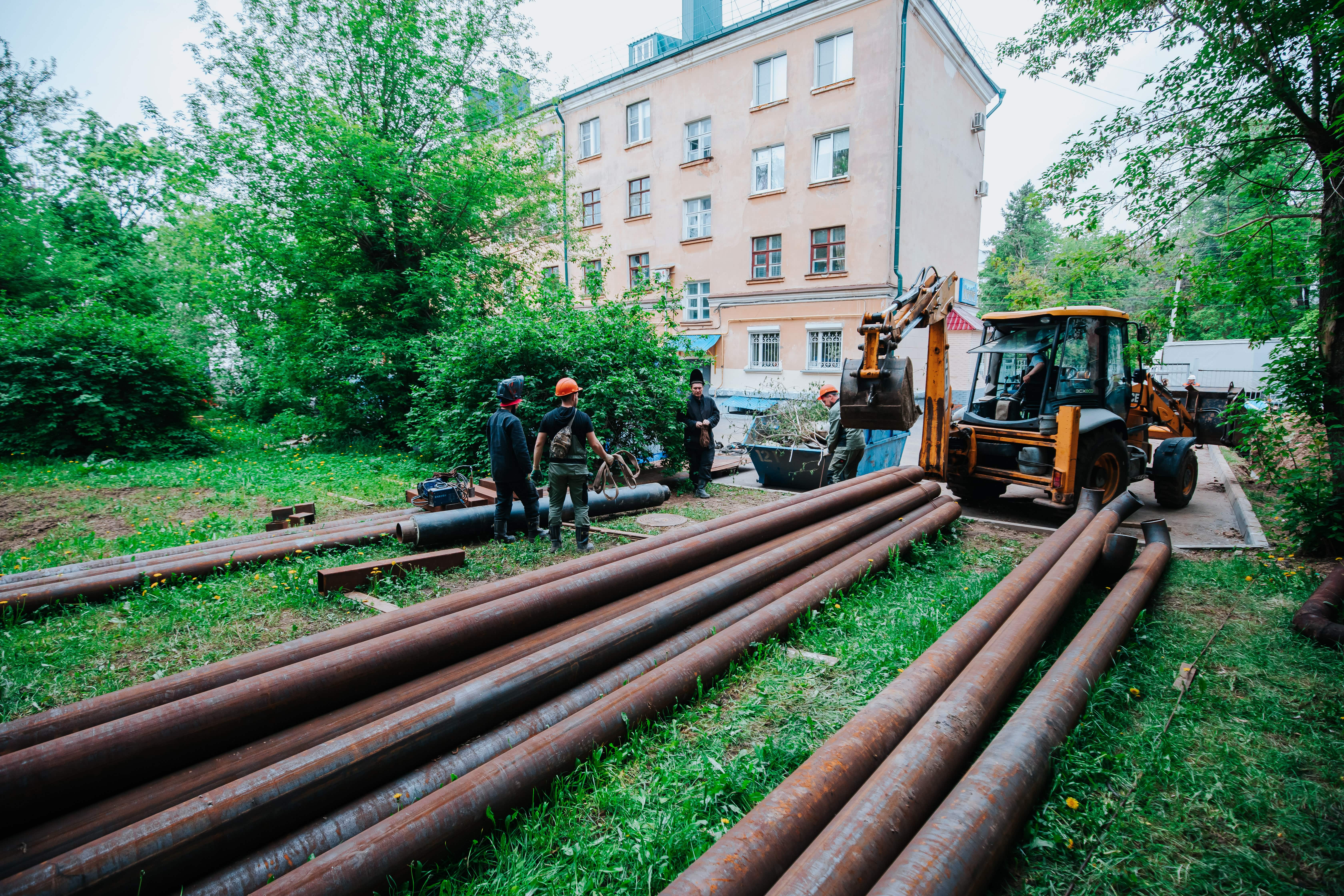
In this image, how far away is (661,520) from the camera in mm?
8141

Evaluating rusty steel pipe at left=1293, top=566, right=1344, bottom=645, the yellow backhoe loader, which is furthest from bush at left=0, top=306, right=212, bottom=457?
rusty steel pipe at left=1293, top=566, right=1344, bottom=645

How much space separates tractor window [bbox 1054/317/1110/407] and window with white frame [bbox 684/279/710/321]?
16.4 metres

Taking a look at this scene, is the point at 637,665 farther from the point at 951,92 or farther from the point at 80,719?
the point at 951,92

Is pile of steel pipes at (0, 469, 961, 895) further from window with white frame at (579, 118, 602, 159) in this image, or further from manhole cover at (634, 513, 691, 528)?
window with white frame at (579, 118, 602, 159)

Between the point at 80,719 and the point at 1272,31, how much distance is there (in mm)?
10263

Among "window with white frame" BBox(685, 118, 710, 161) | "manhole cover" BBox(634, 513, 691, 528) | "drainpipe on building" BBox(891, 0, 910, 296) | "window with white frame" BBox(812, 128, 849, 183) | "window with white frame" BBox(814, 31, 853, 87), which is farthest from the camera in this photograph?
"window with white frame" BBox(685, 118, 710, 161)

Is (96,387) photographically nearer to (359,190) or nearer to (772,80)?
(359,190)

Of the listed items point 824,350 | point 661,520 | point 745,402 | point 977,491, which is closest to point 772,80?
point 824,350

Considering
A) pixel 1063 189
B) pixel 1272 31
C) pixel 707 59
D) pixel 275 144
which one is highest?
pixel 707 59

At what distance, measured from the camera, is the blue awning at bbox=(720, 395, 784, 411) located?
2097 cm

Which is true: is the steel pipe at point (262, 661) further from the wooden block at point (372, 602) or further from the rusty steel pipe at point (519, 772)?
the wooden block at point (372, 602)

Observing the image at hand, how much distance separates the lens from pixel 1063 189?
833 centimetres

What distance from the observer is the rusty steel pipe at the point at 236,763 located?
2084 mm

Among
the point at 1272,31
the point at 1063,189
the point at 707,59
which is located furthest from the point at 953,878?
the point at 707,59
